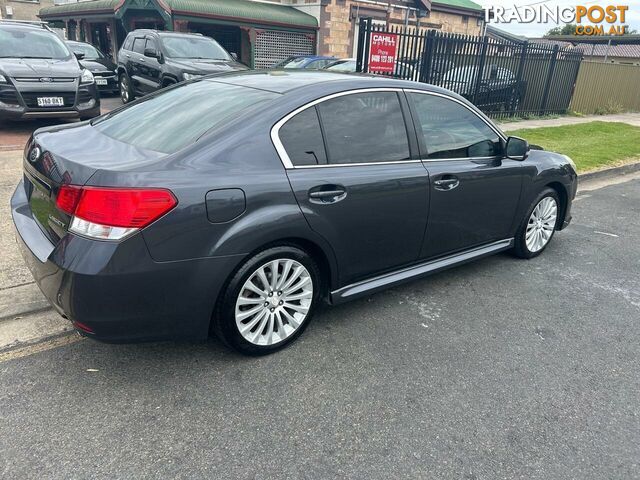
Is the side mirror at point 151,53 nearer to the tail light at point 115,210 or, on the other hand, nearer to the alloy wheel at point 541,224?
the alloy wheel at point 541,224

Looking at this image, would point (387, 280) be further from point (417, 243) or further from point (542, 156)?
point (542, 156)

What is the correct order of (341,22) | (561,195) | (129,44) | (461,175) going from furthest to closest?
(341,22)
(129,44)
(561,195)
(461,175)

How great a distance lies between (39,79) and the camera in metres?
7.70

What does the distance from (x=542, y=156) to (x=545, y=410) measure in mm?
2628

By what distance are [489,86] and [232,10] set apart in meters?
10.8

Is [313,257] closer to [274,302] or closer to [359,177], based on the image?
[274,302]

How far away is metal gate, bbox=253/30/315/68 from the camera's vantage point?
20938 millimetres

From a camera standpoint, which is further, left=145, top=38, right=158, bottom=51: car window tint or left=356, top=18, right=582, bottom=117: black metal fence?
left=356, top=18, right=582, bottom=117: black metal fence

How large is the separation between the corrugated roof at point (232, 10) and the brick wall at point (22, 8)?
1559 centimetres

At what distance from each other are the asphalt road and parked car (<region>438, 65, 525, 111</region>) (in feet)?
31.1

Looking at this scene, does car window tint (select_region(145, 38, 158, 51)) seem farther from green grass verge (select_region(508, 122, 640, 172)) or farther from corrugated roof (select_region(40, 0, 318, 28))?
corrugated roof (select_region(40, 0, 318, 28))

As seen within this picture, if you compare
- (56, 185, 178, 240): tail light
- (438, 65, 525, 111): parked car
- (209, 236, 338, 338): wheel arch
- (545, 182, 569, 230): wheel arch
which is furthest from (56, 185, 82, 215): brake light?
(438, 65, 525, 111): parked car

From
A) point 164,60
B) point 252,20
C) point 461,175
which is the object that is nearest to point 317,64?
point 164,60

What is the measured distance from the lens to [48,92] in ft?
25.5
